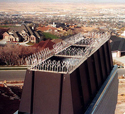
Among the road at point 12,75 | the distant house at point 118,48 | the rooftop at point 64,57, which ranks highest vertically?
the rooftop at point 64,57

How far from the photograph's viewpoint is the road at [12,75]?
22.5 m

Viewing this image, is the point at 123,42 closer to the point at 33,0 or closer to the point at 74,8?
the point at 33,0

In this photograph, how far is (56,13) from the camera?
13575 cm

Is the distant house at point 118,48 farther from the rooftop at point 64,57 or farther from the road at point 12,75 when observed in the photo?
the rooftop at point 64,57

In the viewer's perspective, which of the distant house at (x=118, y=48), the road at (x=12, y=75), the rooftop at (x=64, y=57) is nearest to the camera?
the rooftop at (x=64, y=57)

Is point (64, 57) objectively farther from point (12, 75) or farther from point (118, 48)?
point (118, 48)

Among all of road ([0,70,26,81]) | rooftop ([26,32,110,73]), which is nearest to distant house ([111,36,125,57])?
road ([0,70,26,81])

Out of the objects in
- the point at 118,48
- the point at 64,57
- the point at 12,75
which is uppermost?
the point at 64,57

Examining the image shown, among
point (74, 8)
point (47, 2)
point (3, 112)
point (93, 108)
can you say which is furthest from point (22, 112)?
point (74, 8)

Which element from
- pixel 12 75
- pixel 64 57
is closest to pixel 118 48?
pixel 12 75

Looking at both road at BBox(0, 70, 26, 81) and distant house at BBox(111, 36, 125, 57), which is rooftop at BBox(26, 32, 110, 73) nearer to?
road at BBox(0, 70, 26, 81)

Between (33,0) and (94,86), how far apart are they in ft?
374

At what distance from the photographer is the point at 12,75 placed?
23500 millimetres

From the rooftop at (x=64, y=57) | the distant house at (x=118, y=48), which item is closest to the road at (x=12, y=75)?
the rooftop at (x=64, y=57)
